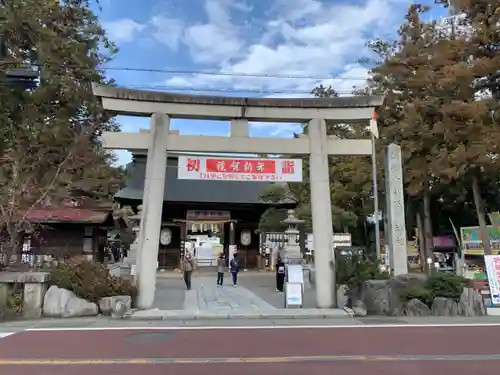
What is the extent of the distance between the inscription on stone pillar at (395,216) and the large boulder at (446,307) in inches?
68.2

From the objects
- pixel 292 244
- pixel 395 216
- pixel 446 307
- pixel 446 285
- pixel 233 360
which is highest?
pixel 395 216

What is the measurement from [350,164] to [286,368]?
27147mm

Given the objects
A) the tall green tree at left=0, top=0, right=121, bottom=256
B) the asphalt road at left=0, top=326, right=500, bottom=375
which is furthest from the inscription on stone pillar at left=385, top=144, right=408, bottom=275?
the tall green tree at left=0, top=0, right=121, bottom=256

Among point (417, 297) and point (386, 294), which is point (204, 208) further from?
point (417, 297)

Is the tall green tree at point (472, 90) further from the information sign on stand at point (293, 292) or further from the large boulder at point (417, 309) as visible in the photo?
the information sign on stand at point (293, 292)

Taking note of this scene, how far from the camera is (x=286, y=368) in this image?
22.7 ft

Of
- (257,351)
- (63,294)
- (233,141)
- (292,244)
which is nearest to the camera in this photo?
(257,351)

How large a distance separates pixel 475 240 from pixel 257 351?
23.5 metres

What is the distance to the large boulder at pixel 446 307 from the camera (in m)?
12.8

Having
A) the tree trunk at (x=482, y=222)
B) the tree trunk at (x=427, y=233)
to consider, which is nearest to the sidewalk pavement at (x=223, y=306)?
the tree trunk at (x=482, y=222)

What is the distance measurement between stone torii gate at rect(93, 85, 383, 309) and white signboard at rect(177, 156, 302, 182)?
322mm

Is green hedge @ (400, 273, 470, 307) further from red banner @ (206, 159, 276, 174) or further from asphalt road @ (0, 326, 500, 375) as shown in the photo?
red banner @ (206, 159, 276, 174)

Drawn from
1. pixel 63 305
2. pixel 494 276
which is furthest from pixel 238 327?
pixel 494 276

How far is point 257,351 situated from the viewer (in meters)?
8.22
